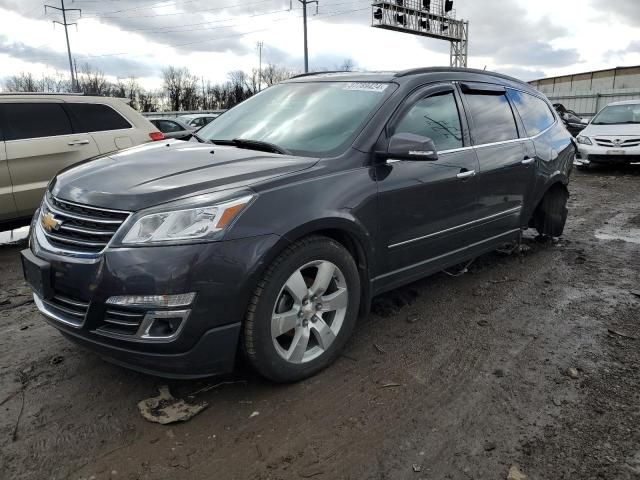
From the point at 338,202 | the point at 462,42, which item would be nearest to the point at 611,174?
the point at 338,202

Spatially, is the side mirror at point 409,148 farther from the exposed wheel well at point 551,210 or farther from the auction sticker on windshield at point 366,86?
the exposed wheel well at point 551,210

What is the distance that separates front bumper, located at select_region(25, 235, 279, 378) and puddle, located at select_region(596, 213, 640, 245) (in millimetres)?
5249

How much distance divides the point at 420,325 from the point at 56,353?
2.45 meters

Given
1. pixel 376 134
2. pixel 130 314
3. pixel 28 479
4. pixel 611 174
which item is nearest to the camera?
pixel 28 479

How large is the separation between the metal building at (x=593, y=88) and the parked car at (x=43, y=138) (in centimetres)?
2641

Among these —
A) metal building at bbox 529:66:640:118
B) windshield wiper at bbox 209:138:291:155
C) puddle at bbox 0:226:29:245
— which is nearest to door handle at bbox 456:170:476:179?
windshield wiper at bbox 209:138:291:155

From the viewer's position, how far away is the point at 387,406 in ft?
8.91

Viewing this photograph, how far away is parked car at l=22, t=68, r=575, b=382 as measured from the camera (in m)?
2.44

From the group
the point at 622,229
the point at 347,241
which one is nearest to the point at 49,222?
the point at 347,241

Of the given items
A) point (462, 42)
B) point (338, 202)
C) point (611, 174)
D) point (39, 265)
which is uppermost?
point (462, 42)

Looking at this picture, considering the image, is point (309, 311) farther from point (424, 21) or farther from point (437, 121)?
point (424, 21)

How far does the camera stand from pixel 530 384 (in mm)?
2934

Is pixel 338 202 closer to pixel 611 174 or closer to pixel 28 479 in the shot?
pixel 28 479

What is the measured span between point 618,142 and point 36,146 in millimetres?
11397
